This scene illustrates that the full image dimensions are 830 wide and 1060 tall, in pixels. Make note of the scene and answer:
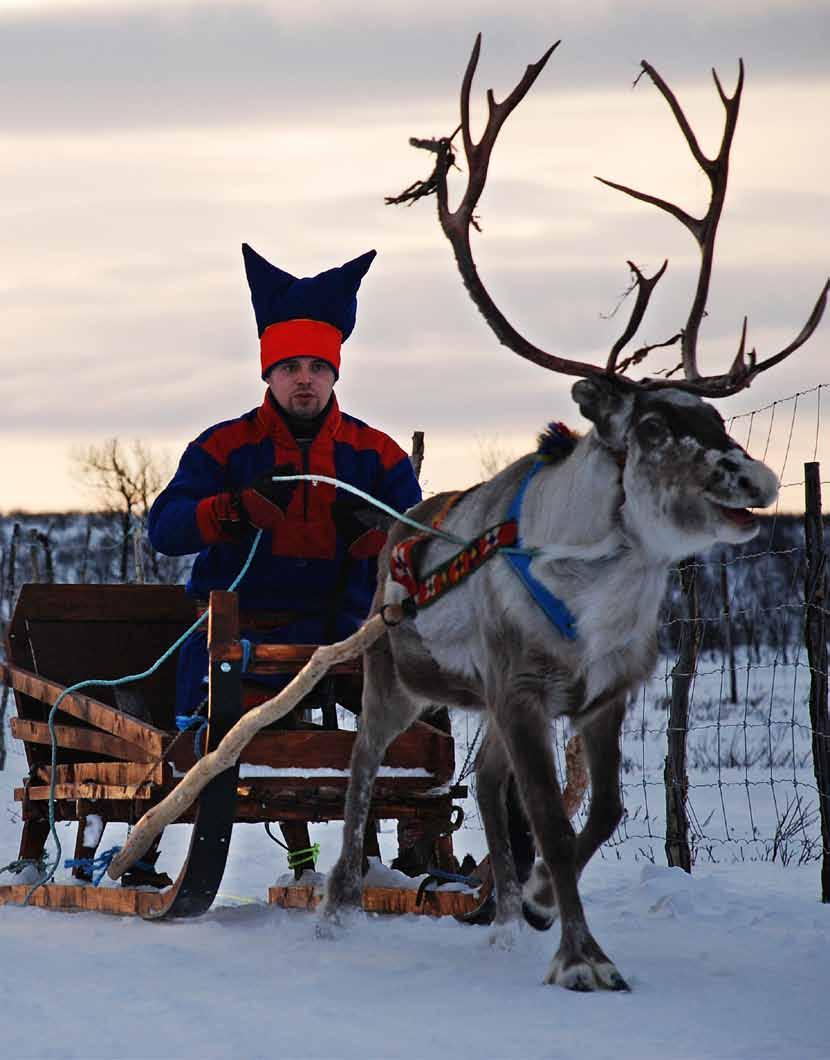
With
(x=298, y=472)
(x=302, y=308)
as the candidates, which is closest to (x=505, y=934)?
(x=298, y=472)

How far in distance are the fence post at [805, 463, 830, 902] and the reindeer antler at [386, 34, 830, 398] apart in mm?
2575

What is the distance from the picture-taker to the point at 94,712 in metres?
6.30

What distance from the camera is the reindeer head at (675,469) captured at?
4.34 metres

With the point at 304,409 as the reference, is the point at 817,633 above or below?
below

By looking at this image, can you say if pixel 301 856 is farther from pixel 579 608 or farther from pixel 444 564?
pixel 579 608

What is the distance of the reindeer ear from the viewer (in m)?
4.61

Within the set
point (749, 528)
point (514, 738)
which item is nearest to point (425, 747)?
point (514, 738)

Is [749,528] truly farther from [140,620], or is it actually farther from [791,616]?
[791,616]

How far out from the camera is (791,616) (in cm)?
4466

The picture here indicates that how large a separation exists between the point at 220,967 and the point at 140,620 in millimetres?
2521

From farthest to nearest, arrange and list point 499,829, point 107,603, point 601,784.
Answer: point 107,603
point 499,829
point 601,784

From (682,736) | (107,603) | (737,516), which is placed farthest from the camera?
(682,736)

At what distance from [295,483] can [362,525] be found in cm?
31

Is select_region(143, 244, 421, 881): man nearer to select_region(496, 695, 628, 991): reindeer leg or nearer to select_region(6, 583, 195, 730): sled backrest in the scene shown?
select_region(6, 583, 195, 730): sled backrest
